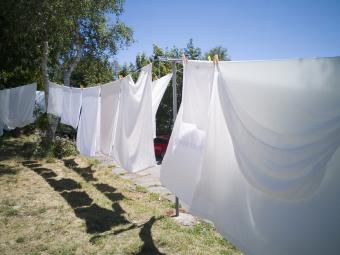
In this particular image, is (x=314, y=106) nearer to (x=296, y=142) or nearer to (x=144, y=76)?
(x=296, y=142)

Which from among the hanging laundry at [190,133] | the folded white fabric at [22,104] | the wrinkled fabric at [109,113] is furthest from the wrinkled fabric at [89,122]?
the hanging laundry at [190,133]

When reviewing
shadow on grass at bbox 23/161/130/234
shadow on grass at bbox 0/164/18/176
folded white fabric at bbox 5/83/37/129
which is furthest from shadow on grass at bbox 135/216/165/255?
folded white fabric at bbox 5/83/37/129

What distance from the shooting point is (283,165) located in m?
2.48

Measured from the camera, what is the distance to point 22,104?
9.16 metres

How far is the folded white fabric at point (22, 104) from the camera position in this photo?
9039 mm

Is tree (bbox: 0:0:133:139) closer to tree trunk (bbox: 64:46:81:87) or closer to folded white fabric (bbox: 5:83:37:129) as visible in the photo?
tree trunk (bbox: 64:46:81:87)

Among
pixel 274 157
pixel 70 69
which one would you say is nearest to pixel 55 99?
pixel 70 69

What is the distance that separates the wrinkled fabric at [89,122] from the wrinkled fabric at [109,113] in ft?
0.76

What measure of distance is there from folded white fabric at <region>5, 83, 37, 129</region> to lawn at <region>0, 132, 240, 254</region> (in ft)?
5.89

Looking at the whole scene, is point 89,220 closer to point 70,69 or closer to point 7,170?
point 7,170

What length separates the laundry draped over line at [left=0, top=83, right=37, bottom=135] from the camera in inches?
357

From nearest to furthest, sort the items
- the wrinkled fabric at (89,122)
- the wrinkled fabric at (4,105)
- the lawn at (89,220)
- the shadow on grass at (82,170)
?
the lawn at (89,220), the wrinkled fabric at (89,122), the shadow on grass at (82,170), the wrinkled fabric at (4,105)

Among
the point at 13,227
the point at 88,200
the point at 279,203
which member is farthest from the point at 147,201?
the point at 279,203

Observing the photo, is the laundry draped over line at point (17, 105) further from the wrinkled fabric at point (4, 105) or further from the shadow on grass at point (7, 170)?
the shadow on grass at point (7, 170)
